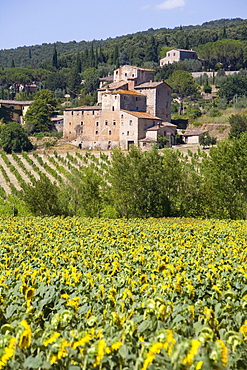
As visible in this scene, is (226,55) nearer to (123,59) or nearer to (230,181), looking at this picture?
(123,59)

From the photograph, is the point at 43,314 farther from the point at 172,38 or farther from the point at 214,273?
the point at 172,38

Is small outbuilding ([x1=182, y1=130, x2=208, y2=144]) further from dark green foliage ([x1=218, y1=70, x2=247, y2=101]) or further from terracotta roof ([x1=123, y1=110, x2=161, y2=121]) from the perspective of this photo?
dark green foliage ([x1=218, y1=70, x2=247, y2=101])

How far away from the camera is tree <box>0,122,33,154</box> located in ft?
260

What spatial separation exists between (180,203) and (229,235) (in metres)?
22.4

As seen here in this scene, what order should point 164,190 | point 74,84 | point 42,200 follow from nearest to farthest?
point 42,200
point 164,190
point 74,84

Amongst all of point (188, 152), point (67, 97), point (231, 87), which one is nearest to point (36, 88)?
point (67, 97)

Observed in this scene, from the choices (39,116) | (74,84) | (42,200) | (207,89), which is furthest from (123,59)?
(42,200)

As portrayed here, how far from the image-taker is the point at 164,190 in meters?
38.2

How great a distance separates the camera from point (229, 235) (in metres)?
16.8

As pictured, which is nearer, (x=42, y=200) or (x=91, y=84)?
(x=42, y=200)

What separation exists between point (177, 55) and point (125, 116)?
83.4 m

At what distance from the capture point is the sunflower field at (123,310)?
5465 millimetres

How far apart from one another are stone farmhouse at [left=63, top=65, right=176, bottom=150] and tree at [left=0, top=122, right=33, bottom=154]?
27.5 feet

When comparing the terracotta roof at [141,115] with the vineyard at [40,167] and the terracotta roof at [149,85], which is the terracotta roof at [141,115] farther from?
the vineyard at [40,167]
